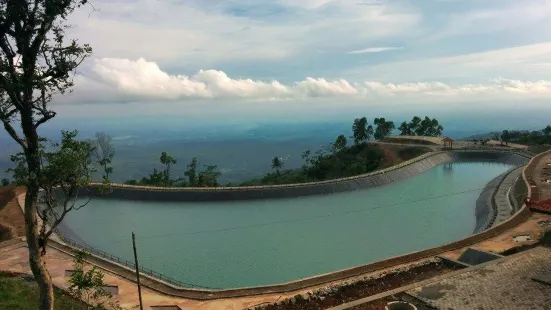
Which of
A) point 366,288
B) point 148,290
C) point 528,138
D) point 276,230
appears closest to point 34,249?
point 148,290

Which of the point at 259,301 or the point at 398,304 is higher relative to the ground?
the point at 398,304

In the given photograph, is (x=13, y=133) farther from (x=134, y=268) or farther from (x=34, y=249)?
(x=134, y=268)

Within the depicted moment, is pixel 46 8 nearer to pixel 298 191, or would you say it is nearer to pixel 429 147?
pixel 298 191

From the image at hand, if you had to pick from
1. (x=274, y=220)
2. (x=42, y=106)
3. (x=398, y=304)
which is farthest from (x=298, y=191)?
(x=42, y=106)

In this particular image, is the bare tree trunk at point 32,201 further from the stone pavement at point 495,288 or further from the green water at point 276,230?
the green water at point 276,230

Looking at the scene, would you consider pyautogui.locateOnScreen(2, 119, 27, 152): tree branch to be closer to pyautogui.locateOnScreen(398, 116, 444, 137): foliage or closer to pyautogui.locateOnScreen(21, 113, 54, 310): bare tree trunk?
pyautogui.locateOnScreen(21, 113, 54, 310): bare tree trunk

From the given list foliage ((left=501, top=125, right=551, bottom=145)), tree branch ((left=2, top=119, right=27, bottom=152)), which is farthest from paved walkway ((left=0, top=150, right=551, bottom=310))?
foliage ((left=501, top=125, right=551, bottom=145))

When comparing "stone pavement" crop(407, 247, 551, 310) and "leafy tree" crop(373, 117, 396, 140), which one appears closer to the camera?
"stone pavement" crop(407, 247, 551, 310)
